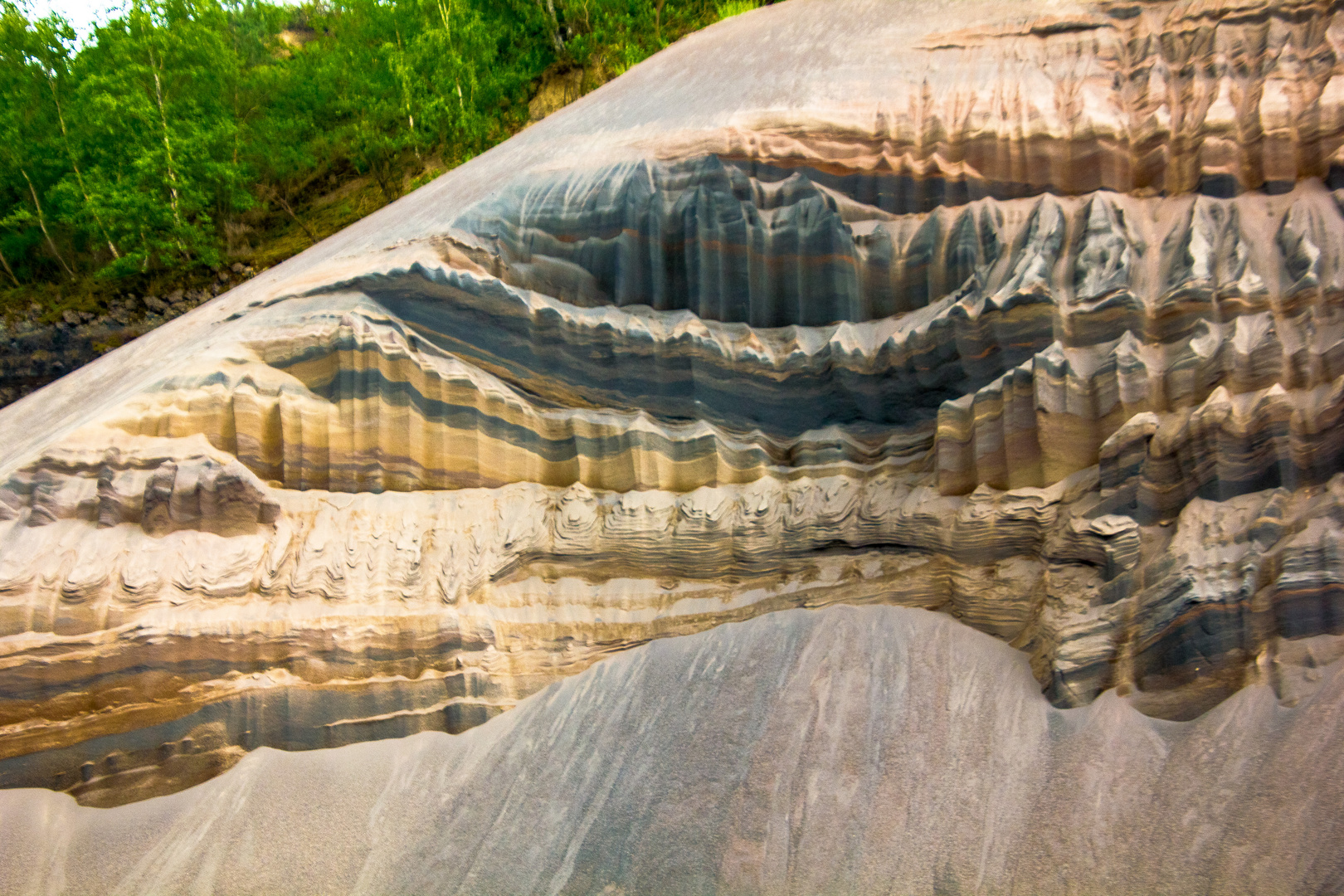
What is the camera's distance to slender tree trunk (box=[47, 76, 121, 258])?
40.7 feet

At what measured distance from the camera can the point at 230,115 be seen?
46.1 ft

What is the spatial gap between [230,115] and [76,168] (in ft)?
7.25

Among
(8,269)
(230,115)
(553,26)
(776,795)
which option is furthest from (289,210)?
(776,795)

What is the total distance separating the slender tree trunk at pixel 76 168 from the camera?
1241 cm

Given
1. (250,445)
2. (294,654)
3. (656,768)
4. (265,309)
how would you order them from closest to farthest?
(656,768), (294,654), (250,445), (265,309)

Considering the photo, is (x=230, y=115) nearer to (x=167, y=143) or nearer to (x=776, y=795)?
(x=167, y=143)

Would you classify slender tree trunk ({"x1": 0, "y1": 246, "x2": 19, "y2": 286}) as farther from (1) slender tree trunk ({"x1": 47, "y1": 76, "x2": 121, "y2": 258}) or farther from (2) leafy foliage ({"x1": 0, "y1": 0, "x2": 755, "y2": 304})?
(1) slender tree trunk ({"x1": 47, "y1": 76, "x2": 121, "y2": 258})

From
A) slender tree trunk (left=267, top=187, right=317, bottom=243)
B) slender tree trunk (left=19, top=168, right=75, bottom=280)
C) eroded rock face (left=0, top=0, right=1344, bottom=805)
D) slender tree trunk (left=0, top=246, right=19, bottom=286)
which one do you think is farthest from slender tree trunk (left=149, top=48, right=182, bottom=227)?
eroded rock face (left=0, top=0, right=1344, bottom=805)

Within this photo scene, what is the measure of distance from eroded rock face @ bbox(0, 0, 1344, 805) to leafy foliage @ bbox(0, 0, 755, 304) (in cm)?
718

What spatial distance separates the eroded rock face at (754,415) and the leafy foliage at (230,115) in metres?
7.18

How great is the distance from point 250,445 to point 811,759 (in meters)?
2.94

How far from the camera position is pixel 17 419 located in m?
5.22

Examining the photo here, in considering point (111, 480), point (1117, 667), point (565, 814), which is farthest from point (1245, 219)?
point (111, 480)

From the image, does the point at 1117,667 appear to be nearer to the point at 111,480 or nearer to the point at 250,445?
the point at 250,445
